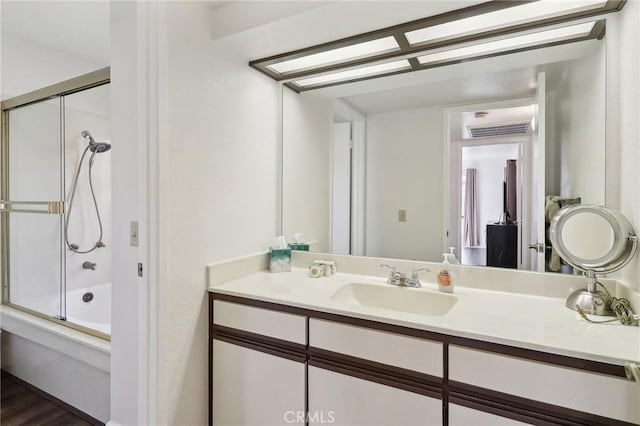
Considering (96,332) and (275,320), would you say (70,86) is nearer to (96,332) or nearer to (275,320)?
(96,332)

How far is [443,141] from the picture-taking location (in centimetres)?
163

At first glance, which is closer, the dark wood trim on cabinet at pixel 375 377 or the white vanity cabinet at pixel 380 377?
the white vanity cabinet at pixel 380 377

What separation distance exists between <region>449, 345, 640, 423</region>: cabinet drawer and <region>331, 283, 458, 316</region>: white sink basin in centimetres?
38

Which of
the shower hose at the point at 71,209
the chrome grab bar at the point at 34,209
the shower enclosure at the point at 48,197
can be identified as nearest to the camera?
the chrome grab bar at the point at 34,209

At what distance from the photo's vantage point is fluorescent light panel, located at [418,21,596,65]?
1291mm

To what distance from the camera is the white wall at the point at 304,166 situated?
6.40ft

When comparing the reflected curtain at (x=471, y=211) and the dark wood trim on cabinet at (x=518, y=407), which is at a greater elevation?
the reflected curtain at (x=471, y=211)

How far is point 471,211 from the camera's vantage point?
5.03 ft

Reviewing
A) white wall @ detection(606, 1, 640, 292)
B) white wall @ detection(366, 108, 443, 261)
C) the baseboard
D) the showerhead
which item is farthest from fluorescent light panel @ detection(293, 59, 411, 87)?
the baseboard

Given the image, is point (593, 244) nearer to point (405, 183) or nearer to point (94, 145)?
point (405, 183)

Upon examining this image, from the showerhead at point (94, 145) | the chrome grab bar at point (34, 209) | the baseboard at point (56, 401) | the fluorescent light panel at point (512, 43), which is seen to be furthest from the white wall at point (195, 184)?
the showerhead at point (94, 145)

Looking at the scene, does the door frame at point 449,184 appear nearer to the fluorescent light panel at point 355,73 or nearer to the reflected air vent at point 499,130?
the reflected air vent at point 499,130

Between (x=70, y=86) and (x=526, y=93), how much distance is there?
8.04 feet

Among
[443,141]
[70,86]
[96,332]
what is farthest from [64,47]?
[443,141]
